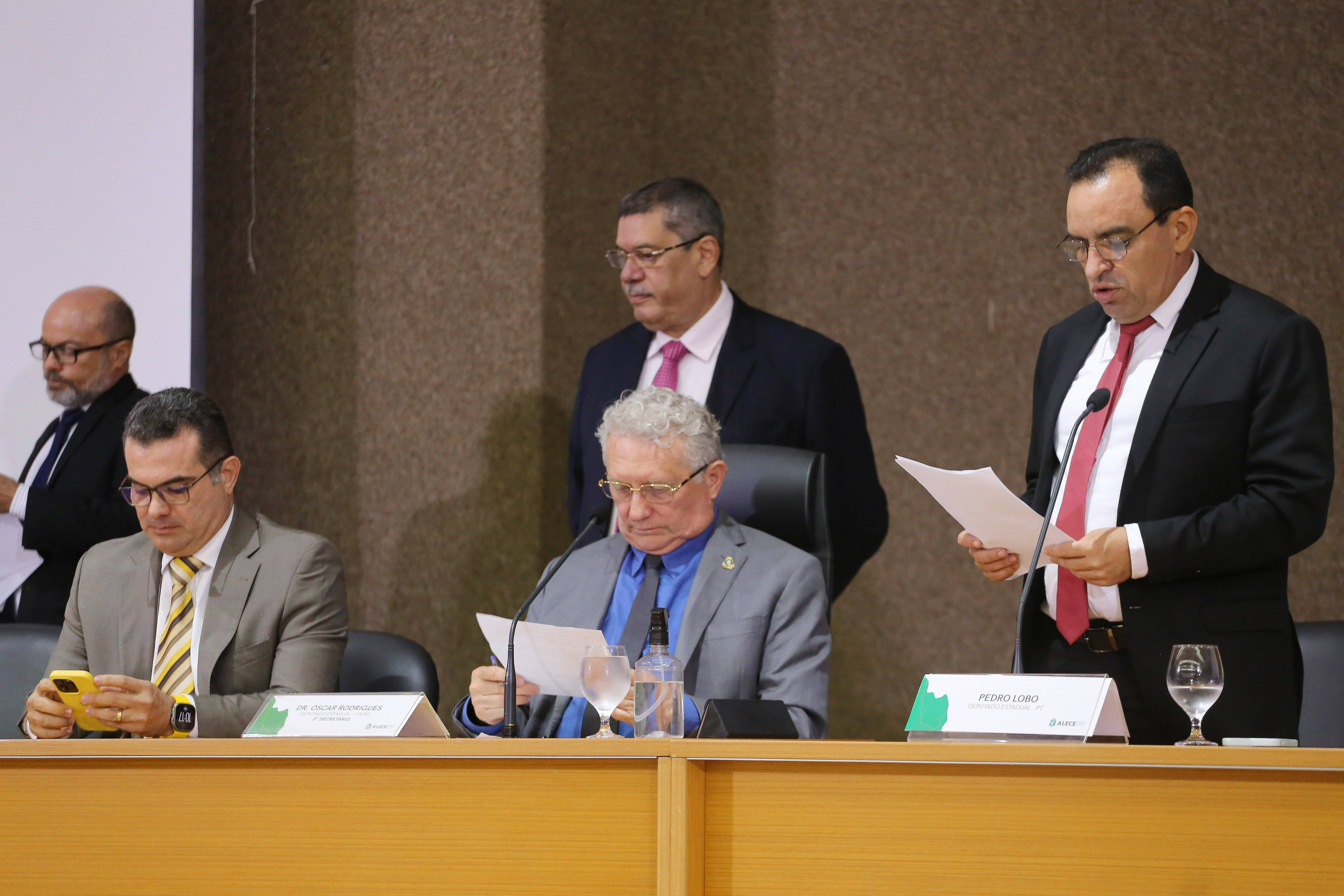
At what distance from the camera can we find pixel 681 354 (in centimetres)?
315

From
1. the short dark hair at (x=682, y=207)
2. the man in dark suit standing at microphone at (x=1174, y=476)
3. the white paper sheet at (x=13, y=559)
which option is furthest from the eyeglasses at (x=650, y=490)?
the white paper sheet at (x=13, y=559)

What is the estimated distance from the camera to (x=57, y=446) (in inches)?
129

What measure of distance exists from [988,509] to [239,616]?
1.32 metres

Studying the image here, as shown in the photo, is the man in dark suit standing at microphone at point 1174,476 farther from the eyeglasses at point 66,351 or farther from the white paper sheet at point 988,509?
the eyeglasses at point 66,351

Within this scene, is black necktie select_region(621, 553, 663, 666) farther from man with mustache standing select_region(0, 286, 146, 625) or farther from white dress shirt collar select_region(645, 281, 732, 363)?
man with mustache standing select_region(0, 286, 146, 625)

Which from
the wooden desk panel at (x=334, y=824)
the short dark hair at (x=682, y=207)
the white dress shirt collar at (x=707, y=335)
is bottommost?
the wooden desk panel at (x=334, y=824)

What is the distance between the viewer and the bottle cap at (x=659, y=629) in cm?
195

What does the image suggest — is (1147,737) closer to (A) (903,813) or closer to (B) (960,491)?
(B) (960,491)

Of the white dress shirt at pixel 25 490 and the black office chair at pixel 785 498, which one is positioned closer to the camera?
the black office chair at pixel 785 498

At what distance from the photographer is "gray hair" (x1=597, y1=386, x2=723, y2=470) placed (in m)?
2.37

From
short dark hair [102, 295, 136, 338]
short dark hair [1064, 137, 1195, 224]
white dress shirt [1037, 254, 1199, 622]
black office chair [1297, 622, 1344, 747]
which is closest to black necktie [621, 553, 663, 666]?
white dress shirt [1037, 254, 1199, 622]

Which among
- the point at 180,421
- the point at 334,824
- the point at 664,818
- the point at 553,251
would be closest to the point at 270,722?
the point at 334,824

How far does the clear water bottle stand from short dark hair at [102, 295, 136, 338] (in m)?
1.98

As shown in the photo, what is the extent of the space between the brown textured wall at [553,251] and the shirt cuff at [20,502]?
879 mm
